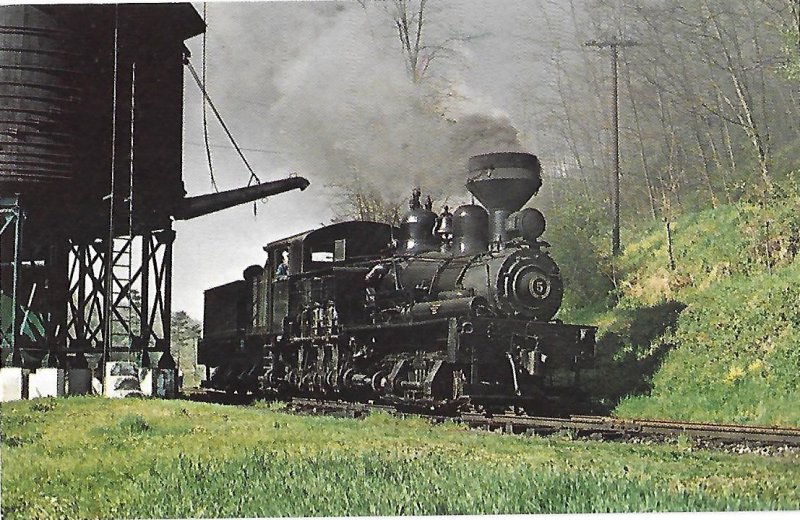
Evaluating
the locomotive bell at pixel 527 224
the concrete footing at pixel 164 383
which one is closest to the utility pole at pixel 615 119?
the locomotive bell at pixel 527 224

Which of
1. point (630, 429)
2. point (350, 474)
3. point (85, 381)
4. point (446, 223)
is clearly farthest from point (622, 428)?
point (85, 381)

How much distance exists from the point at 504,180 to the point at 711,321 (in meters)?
2.87

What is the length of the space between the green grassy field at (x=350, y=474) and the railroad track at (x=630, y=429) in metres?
0.38

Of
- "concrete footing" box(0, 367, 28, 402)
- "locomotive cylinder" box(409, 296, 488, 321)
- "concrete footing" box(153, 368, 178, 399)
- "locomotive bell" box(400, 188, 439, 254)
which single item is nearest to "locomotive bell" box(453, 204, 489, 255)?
"locomotive bell" box(400, 188, 439, 254)

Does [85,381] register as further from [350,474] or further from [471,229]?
[350,474]

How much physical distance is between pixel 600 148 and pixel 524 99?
1772 mm

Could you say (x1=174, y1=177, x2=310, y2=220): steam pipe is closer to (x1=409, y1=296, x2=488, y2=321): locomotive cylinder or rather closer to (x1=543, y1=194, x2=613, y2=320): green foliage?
(x1=409, y1=296, x2=488, y2=321): locomotive cylinder

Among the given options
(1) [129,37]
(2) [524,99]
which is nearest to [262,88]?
(1) [129,37]

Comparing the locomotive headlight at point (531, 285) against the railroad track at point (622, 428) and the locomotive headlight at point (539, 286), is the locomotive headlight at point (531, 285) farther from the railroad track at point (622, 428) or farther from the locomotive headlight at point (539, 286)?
the railroad track at point (622, 428)

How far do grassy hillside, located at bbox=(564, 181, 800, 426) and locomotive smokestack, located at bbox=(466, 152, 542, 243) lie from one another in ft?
6.35

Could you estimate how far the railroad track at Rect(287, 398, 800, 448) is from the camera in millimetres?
7832

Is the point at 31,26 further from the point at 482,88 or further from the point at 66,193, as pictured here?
the point at 482,88

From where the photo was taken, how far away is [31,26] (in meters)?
11.1

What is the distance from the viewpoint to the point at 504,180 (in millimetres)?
10570
